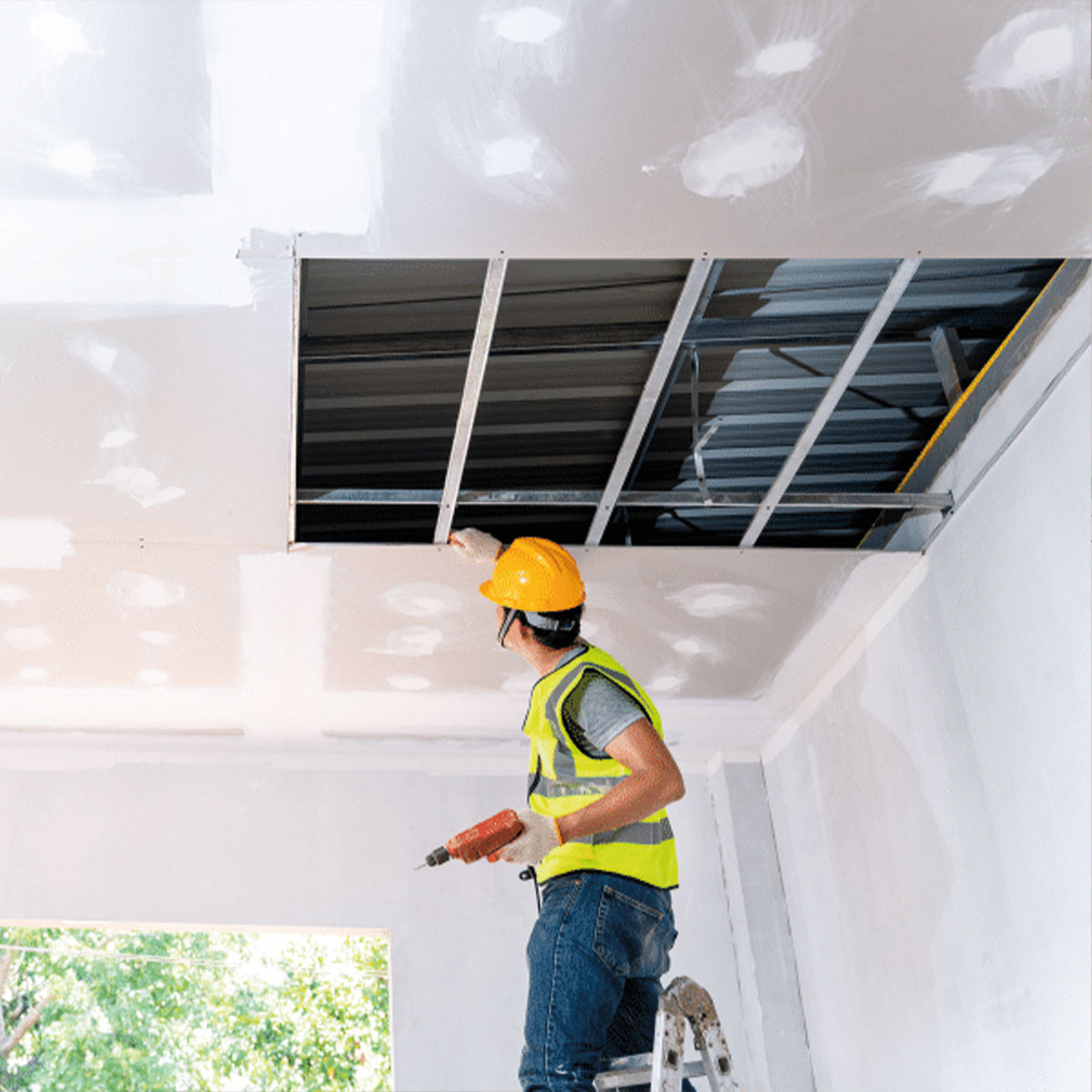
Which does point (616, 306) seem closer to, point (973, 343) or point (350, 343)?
point (350, 343)

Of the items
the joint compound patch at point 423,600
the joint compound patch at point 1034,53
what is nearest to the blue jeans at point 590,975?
the joint compound patch at point 423,600

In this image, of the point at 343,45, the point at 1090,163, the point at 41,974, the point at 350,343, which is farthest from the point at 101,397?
the point at 41,974

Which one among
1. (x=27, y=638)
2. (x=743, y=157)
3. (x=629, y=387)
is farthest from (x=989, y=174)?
(x=27, y=638)

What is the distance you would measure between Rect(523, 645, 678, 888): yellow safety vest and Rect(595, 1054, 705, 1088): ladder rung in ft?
1.16

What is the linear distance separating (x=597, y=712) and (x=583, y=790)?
0.67ft

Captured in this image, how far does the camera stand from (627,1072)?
234cm

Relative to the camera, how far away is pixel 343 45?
84.4 inches

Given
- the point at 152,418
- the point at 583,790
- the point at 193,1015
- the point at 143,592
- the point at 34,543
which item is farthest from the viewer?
the point at 193,1015

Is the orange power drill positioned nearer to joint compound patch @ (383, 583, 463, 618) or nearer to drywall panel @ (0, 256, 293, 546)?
drywall panel @ (0, 256, 293, 546)

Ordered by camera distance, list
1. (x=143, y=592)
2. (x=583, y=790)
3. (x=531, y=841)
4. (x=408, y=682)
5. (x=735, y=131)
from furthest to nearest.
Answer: (x=408, y=682) < (x=143, y=592) < (x=583, y=790) < (x=531, y=841) < (x=735, y=131)

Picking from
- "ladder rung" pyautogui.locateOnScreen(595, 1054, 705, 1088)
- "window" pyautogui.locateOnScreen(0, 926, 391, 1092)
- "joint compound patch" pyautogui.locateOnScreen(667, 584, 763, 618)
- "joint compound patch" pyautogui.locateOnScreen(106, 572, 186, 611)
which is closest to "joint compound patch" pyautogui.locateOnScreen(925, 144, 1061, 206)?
"joint compound patch" pyautogui.locateOnScreen(667, 584, 763, 618)

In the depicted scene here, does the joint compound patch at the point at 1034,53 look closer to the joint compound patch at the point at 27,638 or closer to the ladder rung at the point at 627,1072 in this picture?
the ladder rung at the point at 627,1072

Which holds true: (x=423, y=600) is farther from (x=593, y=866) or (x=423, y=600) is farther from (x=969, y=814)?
(x=969, y=814)

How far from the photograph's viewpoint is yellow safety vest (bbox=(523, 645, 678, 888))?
253 centimetres
